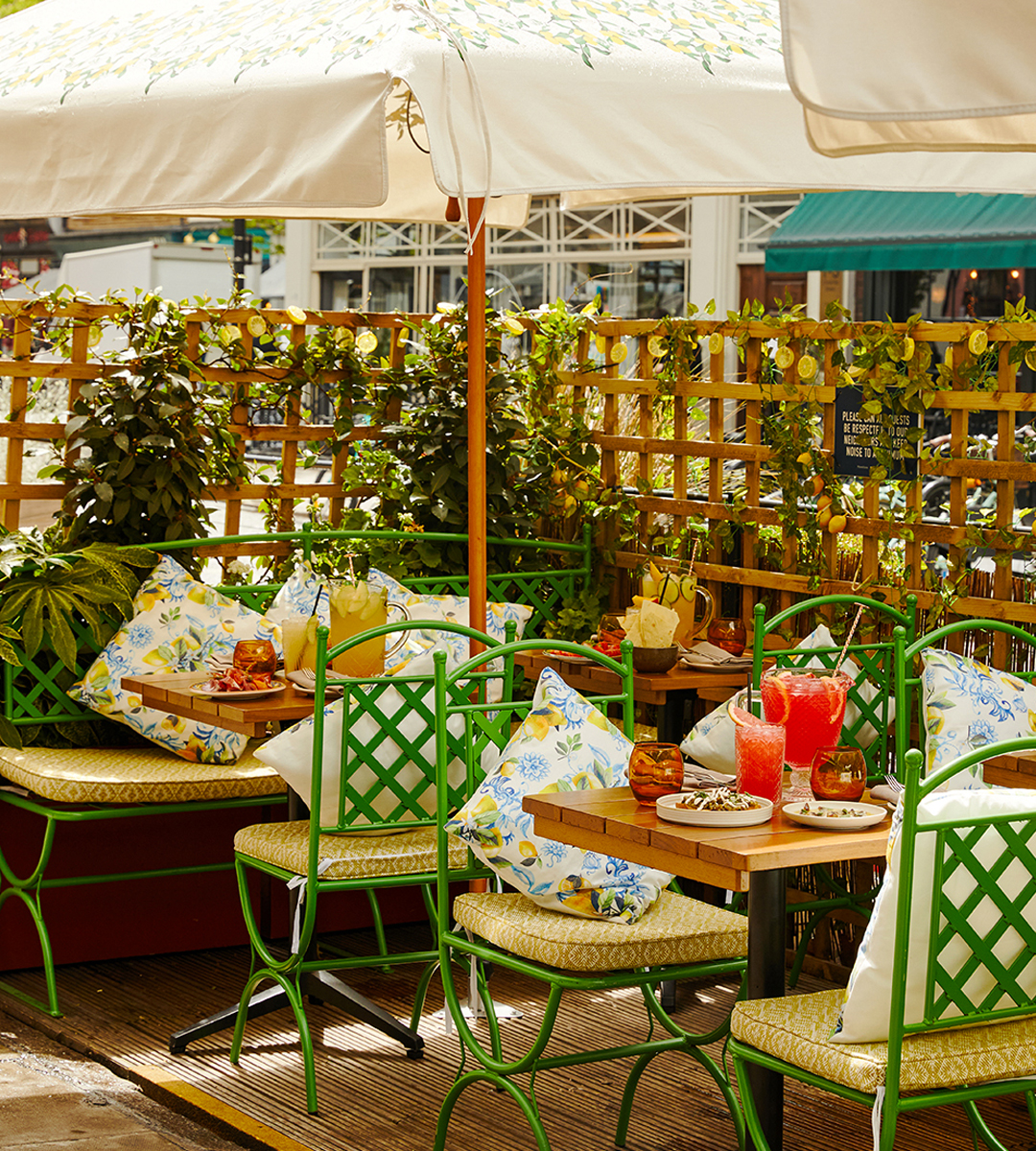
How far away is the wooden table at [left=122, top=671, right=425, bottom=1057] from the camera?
393 cm

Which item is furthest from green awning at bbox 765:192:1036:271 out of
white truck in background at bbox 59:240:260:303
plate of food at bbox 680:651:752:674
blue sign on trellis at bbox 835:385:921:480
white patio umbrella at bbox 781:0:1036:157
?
white patio umbrella at bbox 781:0:1036:157

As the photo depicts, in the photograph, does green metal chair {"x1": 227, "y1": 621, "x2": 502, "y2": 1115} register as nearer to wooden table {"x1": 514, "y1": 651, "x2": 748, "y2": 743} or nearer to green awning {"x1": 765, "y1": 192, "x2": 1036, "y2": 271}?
wooden table {"x1": 514, "y1": 651, "x2": 748, "y2": 743}

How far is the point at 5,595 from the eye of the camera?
4727 millimetres

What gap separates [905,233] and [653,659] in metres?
7.82

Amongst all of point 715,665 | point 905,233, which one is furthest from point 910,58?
point 905,233

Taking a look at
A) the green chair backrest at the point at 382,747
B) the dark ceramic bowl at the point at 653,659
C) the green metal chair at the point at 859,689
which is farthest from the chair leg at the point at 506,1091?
the dark ceramic bowl at the point at 653,659

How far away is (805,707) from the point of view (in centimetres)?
313

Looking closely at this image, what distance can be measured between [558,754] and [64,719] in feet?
6.59

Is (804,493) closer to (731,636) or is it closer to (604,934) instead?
(731,636)

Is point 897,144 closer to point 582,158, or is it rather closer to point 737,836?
point 582,158

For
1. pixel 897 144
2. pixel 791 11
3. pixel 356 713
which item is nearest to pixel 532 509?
pixel 356 713

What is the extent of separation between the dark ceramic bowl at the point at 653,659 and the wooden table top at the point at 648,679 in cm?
2

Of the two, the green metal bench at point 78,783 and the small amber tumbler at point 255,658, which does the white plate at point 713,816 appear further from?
the green metal bench at point 78,783

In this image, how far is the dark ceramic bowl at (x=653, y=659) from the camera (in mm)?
4598
